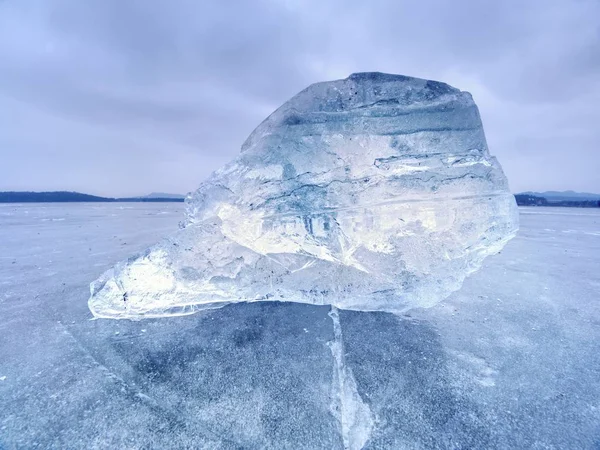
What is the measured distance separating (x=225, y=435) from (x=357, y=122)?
9.59 feet

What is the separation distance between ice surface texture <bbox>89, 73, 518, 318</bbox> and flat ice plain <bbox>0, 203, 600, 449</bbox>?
40 centimetres

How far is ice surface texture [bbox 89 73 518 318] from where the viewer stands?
295 centimetres

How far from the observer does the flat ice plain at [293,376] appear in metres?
1.31

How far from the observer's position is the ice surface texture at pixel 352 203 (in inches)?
116

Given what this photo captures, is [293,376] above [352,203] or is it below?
below

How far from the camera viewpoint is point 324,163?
3.03 m

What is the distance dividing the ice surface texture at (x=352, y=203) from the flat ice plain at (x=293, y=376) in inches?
15.6

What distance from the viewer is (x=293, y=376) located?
173 cm

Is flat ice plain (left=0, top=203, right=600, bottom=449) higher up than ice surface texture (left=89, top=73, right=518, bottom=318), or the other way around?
ice surface texture (left=89, top=73, right=518, bottom=318)

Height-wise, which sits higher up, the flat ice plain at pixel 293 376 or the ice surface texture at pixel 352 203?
the ice surface texture at pixel 352 203

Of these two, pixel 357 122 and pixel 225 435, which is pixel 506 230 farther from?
pixel 225 435

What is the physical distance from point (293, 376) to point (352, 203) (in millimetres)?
1871

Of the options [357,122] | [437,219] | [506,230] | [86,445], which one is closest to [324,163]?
[357,122]

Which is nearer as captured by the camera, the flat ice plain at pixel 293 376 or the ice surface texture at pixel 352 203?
the flat ice plain at pixel 293 376
